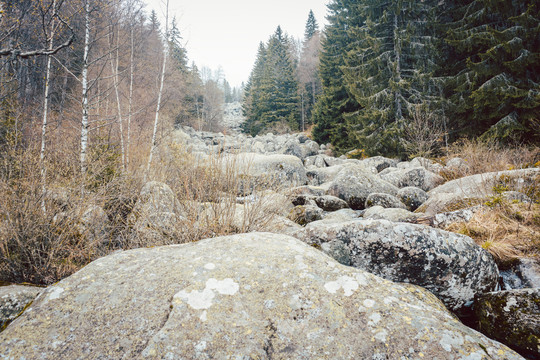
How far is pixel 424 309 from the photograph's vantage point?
5.12 ft

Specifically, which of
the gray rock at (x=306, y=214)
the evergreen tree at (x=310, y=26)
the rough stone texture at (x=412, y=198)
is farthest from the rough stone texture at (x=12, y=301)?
the evergreen tree at (x=310, y=26)

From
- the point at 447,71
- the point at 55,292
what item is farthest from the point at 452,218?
the point at 447,71

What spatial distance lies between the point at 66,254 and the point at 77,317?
2.28 m

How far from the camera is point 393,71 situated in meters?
14.9

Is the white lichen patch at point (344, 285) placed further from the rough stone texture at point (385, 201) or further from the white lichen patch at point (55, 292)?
the rough stone texture at point (385, 201)

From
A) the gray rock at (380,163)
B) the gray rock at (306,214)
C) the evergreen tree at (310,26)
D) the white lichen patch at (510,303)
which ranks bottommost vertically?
the gray rock at (306,214)

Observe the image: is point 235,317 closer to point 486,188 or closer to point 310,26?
point 486,188

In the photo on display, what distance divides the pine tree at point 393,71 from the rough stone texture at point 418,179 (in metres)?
5.93

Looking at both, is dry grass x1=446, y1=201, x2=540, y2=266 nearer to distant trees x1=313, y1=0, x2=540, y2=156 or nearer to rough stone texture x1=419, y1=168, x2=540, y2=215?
rough stone texture x1=419, y1=168, x2=540, y2=215

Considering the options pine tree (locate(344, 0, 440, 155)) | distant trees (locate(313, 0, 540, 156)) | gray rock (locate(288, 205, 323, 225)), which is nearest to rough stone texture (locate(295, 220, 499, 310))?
gray rock (locate(288, 205, 323, 225))

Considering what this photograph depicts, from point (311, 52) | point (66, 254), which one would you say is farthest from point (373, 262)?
point (311, 52)

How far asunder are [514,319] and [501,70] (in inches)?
542

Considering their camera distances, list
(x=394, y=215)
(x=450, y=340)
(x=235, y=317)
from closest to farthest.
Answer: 1. (x=450, y=340)
2. (x=235, y=317)
3. (x=394, y=215)

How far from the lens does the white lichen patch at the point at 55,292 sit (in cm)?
164
